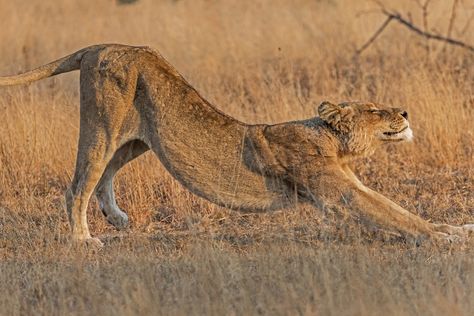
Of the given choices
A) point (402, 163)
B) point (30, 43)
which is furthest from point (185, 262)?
point (30, 43)

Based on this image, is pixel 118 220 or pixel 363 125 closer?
pixel 363 125

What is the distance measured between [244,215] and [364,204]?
127 cm

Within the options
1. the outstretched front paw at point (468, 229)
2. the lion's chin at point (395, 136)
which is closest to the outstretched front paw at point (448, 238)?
the outstretched front paw at point (468, 229)

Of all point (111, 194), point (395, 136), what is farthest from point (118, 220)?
point (395, 136)

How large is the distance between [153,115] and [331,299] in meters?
2.32

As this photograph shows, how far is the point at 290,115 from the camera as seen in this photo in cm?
971

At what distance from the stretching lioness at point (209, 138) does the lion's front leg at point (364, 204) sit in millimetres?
14

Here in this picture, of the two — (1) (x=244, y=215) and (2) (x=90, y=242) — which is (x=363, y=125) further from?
(2) (x=90, y=242)

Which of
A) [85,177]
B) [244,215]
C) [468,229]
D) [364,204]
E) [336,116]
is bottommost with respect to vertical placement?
[244,215]

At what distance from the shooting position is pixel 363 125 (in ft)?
22.2

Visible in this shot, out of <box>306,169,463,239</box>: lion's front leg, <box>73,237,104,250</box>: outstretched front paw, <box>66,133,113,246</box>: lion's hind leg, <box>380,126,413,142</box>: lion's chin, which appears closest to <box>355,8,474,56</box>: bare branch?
<box>380,126,413,142</box>: lion's chin

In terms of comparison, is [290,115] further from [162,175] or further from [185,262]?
[185,262]

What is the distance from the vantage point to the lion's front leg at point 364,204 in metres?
6.48

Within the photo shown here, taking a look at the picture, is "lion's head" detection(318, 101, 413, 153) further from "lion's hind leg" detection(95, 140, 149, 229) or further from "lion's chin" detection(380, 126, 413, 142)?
"lion's hind leg" detection(95, 140, 149, 229)
